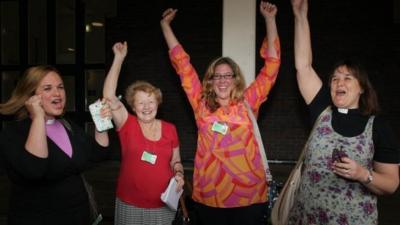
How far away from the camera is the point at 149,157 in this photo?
102 inches

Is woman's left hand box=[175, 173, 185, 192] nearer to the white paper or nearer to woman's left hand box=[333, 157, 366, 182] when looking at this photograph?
the white paper

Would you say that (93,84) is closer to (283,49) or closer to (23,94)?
(283,49)

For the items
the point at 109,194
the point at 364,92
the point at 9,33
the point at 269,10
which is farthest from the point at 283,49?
the point at 9,33

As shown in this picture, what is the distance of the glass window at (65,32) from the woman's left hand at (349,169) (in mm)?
6154

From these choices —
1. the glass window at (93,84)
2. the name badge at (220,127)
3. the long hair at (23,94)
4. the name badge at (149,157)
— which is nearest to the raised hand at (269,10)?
the name badge at (220,127)

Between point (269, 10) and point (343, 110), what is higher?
point (269, 10)

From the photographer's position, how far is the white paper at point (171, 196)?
8.18 feet

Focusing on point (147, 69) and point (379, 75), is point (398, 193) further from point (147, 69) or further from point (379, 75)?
point (147, 69)

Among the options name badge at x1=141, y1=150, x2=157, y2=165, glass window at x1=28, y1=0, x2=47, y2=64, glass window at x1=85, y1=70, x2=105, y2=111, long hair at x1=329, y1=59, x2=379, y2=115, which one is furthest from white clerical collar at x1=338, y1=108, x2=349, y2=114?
glass window at x1=28, y1=0, x2=47, y2=64

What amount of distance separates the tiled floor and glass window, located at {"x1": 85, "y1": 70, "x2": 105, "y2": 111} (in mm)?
1337

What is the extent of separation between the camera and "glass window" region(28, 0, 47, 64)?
7223 millimetres

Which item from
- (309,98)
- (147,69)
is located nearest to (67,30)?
(147,69)

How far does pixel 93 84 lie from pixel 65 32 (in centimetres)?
113

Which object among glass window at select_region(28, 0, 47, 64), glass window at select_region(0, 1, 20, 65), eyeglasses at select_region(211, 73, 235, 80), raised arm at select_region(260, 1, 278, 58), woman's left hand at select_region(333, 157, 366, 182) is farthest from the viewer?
glass window at select_region(0, 1, 20, 65)
